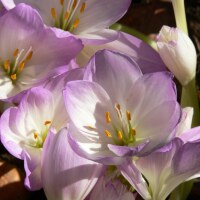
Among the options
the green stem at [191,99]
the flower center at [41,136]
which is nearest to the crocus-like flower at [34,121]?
the flower center at [41,136]

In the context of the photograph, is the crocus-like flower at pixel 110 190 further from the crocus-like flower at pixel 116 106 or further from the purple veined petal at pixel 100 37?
the purple veined petal at pixel 100 37

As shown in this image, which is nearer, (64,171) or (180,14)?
(64,171)

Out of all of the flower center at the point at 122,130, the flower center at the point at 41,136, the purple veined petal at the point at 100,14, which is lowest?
the flower center at the point at 122,130

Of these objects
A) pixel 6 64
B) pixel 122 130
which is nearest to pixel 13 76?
pixel 6 64

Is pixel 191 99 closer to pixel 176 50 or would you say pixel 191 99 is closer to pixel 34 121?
pixel 176 50

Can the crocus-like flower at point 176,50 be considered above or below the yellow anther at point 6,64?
below

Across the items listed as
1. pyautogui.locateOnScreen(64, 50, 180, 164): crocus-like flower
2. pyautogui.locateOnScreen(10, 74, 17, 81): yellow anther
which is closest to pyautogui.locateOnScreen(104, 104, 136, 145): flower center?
pyautogui.locateOnScreen(64, 50, 180, 164): crocus-like flower

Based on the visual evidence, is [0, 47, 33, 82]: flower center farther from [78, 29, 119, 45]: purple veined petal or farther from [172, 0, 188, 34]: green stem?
[172, 0, 188, 34]: green stem
